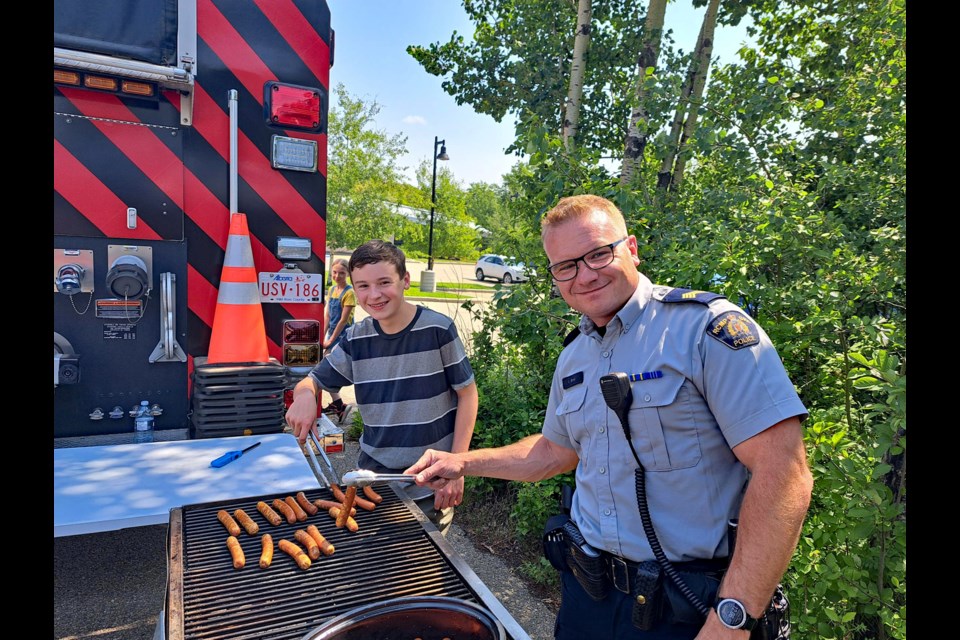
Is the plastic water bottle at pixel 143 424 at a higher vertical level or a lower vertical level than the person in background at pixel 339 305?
lower

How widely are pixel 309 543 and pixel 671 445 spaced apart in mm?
1242

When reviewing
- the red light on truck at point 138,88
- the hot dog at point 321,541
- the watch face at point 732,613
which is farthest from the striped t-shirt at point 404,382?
the red light on truck at point 138,88

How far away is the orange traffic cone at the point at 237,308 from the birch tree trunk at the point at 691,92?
4.16m

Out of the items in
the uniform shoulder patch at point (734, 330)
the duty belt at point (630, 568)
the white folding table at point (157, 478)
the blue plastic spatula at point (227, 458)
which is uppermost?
the uniform shoulder patch at point (734, 330)

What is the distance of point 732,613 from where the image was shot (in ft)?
4.73

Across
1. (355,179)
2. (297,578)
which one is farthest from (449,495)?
(355,179)

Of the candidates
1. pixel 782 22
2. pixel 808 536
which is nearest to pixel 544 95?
pixel 782 22

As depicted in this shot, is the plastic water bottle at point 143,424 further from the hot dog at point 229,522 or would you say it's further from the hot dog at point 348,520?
the hot dog at point 348,520

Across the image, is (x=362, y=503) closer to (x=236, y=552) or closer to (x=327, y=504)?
(x=327, y=504)

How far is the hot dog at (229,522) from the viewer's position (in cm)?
206

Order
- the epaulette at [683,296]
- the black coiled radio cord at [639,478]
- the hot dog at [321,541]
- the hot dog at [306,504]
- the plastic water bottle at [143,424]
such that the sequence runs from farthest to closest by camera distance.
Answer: the plastic water bottle at [143,424], the hot dog at [306,504], the hot dog at [321,541], the epaulette at [683,296], the black coiled radio cord at [639,478]

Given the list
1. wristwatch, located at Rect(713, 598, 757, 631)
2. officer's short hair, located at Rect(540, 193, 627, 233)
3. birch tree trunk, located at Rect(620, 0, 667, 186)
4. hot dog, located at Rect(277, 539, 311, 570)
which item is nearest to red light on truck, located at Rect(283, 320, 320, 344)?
hot dog, located at Rect(277, 539, 311, 570)

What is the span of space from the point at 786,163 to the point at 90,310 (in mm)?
5541
